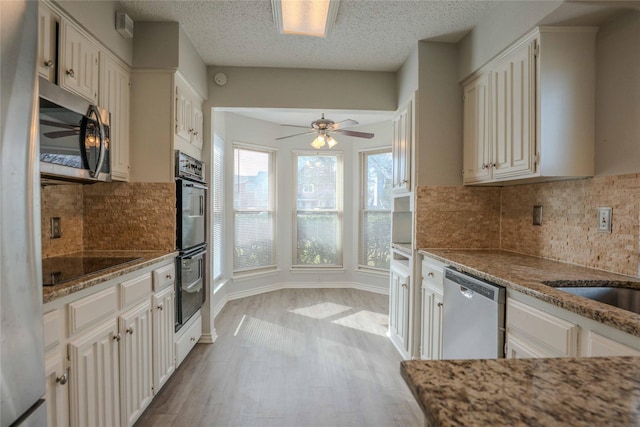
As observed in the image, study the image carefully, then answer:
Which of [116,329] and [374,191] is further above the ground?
[374,191]

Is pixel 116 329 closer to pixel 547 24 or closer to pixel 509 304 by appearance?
pixel 509 304

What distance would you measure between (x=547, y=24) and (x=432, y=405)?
220 cm

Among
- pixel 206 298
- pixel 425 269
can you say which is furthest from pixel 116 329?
pixel 425 269

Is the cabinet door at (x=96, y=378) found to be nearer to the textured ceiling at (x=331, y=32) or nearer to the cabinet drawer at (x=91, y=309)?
the cabinet drawer at (x=91, y=309)

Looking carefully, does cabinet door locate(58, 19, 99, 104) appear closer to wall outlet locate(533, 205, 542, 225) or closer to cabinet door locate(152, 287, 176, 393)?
cabinet door locate(152, 287, 176, 393)

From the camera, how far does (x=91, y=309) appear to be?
4.98ft

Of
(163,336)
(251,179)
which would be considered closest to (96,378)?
(163,336)

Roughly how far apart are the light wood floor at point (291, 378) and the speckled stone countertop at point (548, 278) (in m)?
1.01

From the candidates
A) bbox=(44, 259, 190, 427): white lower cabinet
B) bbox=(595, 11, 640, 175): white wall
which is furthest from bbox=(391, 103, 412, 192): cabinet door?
bbox=(44, 259, 190, 427): white lower cabinet

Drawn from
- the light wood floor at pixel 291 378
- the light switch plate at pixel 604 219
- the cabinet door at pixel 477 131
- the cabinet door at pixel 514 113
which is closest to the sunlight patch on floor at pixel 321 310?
the light wood floor at pixel 291 378

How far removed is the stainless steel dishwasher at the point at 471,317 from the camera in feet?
5.54

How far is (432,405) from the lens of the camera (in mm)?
545

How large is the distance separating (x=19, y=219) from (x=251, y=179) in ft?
14.1

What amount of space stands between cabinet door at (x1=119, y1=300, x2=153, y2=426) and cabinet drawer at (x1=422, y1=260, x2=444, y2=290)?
1905 mm
